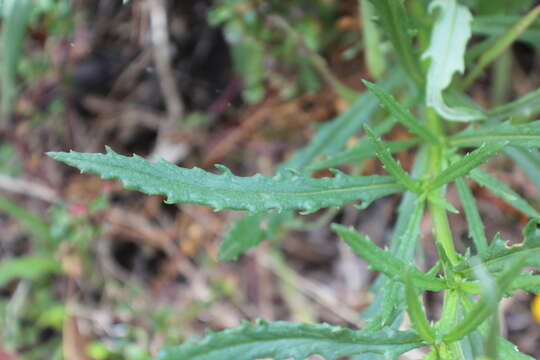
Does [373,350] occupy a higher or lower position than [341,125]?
lower

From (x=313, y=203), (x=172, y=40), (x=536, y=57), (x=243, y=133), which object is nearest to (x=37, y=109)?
(x=172, y=40)

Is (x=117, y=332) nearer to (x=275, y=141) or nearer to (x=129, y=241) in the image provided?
(x=129, y=241)

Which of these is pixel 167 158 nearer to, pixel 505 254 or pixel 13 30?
pixel 13 30

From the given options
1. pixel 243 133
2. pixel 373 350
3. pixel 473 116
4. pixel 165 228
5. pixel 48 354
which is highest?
pixel 243 133

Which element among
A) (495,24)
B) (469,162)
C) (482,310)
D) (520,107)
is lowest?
(482,310)

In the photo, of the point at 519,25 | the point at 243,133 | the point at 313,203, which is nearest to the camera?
the point at 313,203

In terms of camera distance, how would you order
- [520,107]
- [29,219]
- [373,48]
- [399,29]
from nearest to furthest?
1. [399,29]
2. [520,107]
3. [373,48]
4. [29,219]

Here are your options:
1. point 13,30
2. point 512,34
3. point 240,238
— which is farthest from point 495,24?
point 13,30
